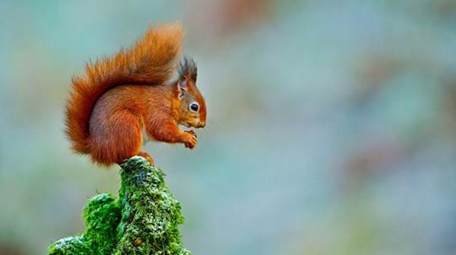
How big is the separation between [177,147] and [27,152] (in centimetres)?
69

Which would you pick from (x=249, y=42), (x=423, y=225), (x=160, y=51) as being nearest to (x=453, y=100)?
(x=423, y=225)

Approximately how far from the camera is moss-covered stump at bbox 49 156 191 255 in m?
1.25

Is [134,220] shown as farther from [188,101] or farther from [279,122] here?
[279,122]

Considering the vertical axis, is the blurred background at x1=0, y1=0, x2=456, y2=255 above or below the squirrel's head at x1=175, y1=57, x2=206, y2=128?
above

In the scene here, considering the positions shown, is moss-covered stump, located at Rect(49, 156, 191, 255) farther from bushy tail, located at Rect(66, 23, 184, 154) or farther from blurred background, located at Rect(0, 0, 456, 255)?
blurred background, located at Rect(0, 0, 456, 255)

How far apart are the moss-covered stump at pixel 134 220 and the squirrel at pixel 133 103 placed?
4.1 inches

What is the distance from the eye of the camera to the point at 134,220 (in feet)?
4.15

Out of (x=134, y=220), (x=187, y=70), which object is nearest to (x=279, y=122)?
(x=187, y=70)

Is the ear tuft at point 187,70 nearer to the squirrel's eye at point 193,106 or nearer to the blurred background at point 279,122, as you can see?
the squirrel's eye at point 193,106

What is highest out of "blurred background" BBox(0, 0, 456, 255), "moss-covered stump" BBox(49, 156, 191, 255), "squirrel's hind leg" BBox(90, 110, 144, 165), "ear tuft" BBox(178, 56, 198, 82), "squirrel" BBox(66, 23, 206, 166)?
"blurred background" BBox(0, 0, 456, 255)

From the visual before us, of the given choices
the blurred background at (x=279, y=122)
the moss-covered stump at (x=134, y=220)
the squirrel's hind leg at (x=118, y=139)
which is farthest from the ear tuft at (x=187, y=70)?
the blurred background at (x=279, y=122)

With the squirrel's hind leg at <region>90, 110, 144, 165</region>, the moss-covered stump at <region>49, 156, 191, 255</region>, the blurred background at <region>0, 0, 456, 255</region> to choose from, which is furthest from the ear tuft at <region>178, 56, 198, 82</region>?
the blurred background at <region>0, 0, 456, 255</region>

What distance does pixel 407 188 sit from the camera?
2.99 meters

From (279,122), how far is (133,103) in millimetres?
1593
